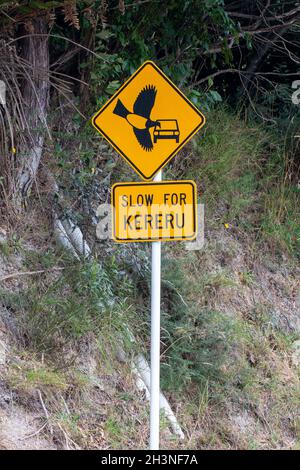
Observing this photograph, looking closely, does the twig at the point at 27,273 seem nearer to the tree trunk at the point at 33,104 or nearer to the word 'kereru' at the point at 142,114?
the tree trunk at the point at 33,104

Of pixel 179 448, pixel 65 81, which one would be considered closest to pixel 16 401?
pixel 179 448

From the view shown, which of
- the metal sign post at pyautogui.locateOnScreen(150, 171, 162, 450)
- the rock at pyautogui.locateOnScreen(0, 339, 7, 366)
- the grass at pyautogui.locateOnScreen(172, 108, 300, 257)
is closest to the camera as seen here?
the metal sign post at pyautogui.locateOnScreen(150, 171, 162, 450)

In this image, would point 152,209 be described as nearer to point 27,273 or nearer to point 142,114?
point 142,114

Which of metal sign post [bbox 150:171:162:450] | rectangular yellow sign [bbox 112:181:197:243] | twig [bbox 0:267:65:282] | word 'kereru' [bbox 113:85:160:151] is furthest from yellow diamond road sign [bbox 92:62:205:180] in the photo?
twig [bbox 0:267:65:282]

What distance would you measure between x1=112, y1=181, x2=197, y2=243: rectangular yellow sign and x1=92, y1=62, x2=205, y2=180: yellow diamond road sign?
0.28 m

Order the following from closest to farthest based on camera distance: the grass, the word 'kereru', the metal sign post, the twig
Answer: the metal sign post → the word 'kereru' → the twig → the grass

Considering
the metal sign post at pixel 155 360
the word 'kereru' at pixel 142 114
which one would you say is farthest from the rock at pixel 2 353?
the word 'kereru' at pixel 142 114

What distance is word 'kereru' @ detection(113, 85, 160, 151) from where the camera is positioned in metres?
5.12

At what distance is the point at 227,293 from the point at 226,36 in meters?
2.61

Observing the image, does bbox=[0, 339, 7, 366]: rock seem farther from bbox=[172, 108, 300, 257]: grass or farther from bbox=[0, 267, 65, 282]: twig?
bbox=[172, 108, 300, 257]: grass

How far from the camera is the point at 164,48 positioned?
7.92 m

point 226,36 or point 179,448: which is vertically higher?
point 226,36

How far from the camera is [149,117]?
5.15m

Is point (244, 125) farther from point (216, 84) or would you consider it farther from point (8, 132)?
point (8, 132)
